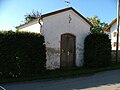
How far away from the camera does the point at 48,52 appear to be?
19516mm

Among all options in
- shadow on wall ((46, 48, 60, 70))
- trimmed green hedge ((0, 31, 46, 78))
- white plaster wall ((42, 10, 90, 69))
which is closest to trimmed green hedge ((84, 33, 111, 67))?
white plaster wall ((42, 10, 90, 69))

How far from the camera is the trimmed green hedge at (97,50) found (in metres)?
20.6

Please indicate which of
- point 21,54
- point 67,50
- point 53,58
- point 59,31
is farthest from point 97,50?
point 21,54

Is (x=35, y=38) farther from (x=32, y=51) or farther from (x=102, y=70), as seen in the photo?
(x=102, y=70)

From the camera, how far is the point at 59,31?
2030 centimetres

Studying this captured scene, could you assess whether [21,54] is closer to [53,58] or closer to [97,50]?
[53,58]

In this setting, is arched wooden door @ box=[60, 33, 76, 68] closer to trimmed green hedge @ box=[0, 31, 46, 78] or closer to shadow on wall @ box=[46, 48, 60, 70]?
shadow on wall @ box=[46, 48, 60, 70]

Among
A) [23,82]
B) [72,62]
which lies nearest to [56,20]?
[72,62]

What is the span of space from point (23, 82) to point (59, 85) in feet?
7.65

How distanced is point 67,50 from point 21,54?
548 centimetres

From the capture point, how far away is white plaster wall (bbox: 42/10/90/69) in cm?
1959

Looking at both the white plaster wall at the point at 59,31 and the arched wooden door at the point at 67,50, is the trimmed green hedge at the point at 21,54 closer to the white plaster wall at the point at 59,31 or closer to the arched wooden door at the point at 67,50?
the white plaster wall at the point at 59,31

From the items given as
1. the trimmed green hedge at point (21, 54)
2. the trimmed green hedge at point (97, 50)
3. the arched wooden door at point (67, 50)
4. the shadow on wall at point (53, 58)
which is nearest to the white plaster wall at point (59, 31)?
the shadow on wall at point (53, 58)

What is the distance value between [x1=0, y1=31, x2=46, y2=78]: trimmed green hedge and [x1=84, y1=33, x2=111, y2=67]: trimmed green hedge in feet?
16.4
